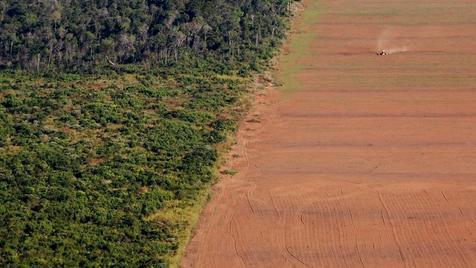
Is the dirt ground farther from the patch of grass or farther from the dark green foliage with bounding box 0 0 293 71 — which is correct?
the dark green foliage with bounding box 0 0 293 71

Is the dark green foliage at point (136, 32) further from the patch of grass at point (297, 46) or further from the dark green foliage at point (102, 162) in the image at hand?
the dark green foliage at point (102, 162)

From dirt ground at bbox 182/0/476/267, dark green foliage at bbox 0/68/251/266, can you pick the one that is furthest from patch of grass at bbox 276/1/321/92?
dark green foliage at bbox 0/68/251/266

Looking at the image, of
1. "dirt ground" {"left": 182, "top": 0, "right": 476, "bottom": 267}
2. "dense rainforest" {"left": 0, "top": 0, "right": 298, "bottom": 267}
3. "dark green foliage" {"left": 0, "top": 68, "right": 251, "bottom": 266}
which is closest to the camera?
"dark green foliage" {"left": 0, "top": 68, "right": 251, "bottom": 266}

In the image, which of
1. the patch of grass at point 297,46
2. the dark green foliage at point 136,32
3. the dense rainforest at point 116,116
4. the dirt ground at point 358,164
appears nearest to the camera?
the dirt ground at point 358,164

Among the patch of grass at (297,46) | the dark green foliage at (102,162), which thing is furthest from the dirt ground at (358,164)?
the dark green foliage at (102,162)

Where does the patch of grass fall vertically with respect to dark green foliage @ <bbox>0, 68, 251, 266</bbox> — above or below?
above

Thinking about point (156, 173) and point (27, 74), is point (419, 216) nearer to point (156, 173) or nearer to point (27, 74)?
point (156, 173)

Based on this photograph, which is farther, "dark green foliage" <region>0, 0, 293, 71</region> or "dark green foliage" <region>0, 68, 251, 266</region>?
"dark green foliage" <region>0, 0, 293, 71</region>
